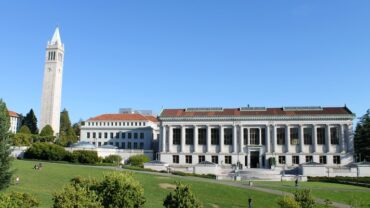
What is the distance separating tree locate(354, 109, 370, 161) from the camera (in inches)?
3300

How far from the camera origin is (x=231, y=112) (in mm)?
93625

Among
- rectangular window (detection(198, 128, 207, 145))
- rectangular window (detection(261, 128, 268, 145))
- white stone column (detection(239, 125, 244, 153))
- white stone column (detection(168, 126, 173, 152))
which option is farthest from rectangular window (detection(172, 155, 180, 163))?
rectangular window (detection(261, 128, 268, 145))

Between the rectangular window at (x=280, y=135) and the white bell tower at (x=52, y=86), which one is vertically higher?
the white bell tower at (x=52, y=86)

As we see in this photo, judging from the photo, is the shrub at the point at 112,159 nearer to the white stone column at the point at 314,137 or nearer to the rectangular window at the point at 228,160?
the rectangular window at the point at 228,160

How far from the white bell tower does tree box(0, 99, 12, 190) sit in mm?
90093

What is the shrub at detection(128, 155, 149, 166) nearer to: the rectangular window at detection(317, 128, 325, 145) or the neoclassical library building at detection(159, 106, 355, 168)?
the neoclassical library building at detection(159, 106, 355, 168)

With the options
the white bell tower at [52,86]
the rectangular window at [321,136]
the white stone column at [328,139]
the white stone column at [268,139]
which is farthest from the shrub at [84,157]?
the white bell tower at [52,86]

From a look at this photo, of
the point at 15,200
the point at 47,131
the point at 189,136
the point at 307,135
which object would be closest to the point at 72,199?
the point at 15,200

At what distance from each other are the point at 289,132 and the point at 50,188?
5829 cm

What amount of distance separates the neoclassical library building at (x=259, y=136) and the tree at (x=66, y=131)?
98.5 feet

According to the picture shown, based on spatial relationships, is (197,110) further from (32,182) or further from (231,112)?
(32,182)

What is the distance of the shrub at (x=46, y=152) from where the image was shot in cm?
7756

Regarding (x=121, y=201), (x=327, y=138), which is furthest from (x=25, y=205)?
(x=327, y=138)

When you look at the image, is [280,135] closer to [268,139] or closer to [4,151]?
[268,139]
